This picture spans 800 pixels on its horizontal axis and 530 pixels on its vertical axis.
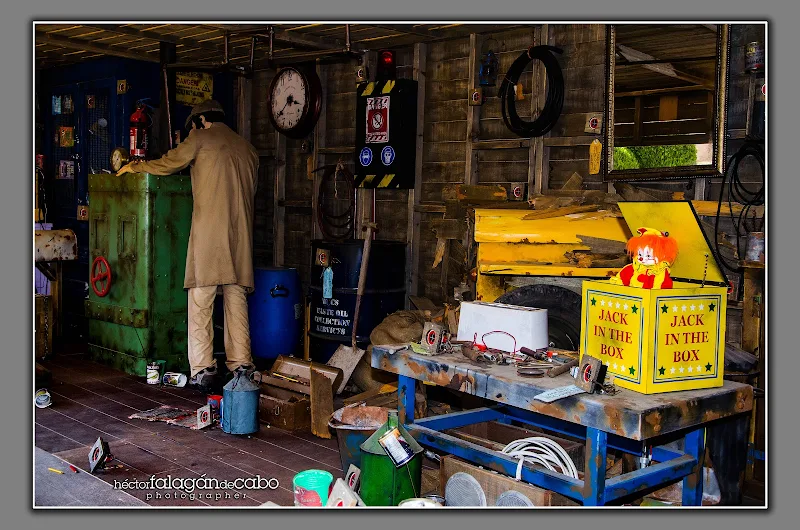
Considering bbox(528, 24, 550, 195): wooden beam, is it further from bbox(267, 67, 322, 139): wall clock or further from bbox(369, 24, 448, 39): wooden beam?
bbox(267, 67, 322, 139): wall clock

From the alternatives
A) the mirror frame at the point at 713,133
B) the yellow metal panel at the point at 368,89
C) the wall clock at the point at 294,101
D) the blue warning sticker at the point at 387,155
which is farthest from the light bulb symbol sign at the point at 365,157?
the mirror frame at the point at 713,133

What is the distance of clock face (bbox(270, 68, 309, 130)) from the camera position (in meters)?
8.16

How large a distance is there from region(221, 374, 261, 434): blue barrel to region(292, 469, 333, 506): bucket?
66.4 inches

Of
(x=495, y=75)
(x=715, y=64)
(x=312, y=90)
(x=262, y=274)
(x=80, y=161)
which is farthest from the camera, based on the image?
(x=80, y=161)

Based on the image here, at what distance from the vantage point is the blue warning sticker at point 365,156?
7.69 m

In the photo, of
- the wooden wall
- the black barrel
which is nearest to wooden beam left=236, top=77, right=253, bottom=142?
the wooden wall

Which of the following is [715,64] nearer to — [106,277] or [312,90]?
[312,90]

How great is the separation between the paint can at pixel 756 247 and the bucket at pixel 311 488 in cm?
270

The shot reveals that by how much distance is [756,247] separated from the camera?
493cm

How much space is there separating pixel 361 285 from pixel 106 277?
2.37 m

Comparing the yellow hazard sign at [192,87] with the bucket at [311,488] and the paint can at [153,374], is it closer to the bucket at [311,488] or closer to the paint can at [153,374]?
the paint can at [153,374]

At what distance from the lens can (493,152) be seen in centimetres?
701

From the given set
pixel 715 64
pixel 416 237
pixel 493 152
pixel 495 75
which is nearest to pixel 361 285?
pixel 416 237

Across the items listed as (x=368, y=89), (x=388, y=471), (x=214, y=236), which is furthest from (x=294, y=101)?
(x=388, y=471)
